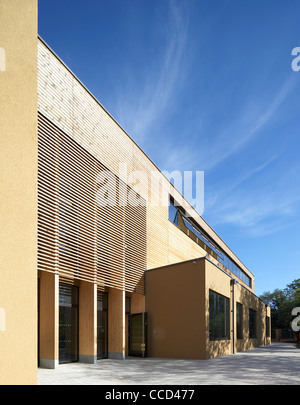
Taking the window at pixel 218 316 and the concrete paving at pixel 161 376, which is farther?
the window at pixel 218 316

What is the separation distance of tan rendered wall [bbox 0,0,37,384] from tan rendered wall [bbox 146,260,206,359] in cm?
1250

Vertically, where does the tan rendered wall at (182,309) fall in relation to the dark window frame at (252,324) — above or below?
above

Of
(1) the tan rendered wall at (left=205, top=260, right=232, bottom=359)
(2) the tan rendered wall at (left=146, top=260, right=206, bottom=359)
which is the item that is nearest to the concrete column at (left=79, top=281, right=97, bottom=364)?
(2) the tan rendered wall at (left=146, top=260, right=206, bottom=359)

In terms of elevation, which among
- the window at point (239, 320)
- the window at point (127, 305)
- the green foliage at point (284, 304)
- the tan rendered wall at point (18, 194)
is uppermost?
the tan rendered wall at point (18, 194)

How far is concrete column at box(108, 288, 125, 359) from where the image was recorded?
57.9ft

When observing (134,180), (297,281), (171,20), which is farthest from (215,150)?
(297,281)

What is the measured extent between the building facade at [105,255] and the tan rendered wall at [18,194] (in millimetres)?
3590

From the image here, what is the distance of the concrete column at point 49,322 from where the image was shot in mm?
13055

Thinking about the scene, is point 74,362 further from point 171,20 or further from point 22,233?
point 171,20

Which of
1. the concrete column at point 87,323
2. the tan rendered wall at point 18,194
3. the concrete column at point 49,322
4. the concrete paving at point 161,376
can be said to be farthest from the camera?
the concrete column at point 87,323

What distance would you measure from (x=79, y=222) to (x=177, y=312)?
6.62 metres

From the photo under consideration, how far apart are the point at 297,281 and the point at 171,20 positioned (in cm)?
5655
